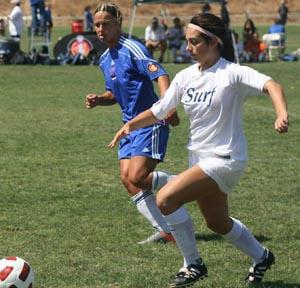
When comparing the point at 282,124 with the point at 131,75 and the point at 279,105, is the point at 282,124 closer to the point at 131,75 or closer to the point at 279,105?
the point at 279,105

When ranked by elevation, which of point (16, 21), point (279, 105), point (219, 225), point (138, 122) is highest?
point (279, 105)

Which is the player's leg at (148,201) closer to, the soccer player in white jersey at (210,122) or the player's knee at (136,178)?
the player's knee at (136,178)

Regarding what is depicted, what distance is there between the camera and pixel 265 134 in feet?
43.7

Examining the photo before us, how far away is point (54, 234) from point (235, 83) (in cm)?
245

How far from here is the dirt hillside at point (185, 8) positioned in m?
58.7

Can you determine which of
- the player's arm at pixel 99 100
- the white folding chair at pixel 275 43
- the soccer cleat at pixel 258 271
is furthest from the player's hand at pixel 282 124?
the white folding chair at pixel 275 43

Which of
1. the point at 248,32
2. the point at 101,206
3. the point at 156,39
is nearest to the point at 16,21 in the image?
the point at 156,39

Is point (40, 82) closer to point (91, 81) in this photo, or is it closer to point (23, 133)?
point (91, 81)

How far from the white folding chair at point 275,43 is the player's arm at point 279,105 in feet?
81.4

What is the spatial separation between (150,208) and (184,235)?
1.25 m

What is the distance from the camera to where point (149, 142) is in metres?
7.04

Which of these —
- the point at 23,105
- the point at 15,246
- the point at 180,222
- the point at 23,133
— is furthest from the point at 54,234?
the point at 23,105

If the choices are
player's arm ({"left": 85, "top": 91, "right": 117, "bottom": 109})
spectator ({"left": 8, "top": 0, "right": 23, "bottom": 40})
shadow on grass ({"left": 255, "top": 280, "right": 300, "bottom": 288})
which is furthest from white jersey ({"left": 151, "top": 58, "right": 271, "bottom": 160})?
spectator ({"left": 8, "top": 0, "right": 23, "bottom": 40})

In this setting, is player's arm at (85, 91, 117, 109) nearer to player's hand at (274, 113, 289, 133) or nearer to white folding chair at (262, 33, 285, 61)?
player's hand at (274, 113, 289, 133)
